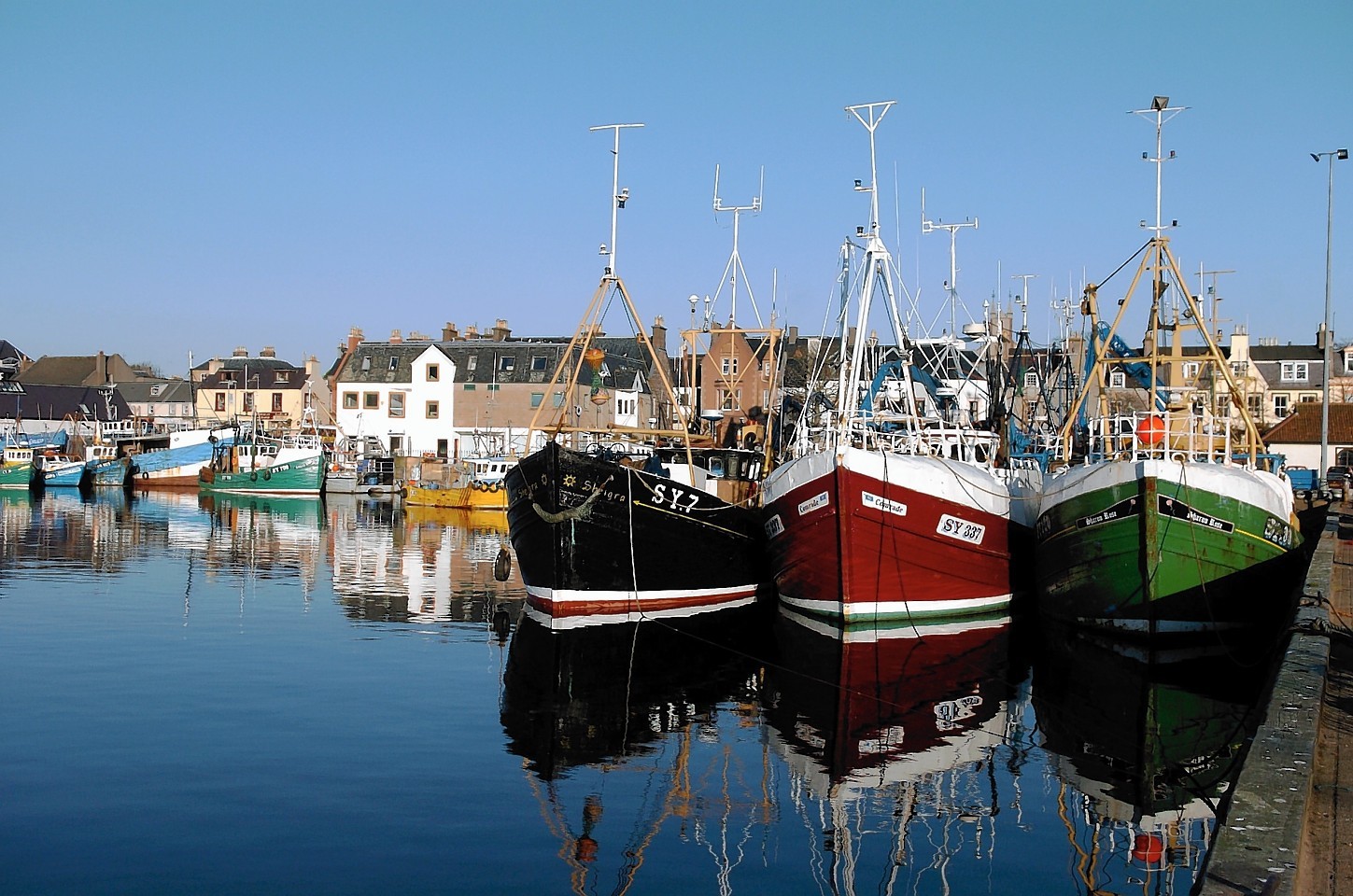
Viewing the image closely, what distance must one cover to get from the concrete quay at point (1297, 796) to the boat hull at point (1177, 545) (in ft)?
16.5

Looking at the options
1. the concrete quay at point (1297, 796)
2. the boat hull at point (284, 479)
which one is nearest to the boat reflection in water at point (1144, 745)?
the concrete quay at point (1297, 796)

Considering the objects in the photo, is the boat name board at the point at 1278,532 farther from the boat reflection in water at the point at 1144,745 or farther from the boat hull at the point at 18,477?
the boat hull at the point at 18,477

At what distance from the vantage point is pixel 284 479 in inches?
2822

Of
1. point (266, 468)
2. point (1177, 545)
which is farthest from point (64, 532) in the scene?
point (1177, 545)

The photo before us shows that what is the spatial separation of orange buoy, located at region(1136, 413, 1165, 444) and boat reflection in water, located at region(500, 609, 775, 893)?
762cm

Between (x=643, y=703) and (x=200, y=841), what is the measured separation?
291 inches

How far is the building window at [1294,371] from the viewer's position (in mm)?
83625

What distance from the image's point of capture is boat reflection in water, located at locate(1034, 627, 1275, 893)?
10.9m

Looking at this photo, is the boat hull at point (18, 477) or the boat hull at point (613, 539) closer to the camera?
the boat hull at point (613, 539)

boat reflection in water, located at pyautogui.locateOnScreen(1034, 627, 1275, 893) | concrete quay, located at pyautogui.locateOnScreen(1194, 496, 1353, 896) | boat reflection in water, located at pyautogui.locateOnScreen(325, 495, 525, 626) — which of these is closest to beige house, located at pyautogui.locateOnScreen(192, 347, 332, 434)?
boat reflection in water, located at pyautogui.locateOnScreen(325, 495, 525, 626)

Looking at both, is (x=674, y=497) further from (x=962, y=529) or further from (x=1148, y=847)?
(x=1148, y=847)

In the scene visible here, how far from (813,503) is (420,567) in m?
15.9

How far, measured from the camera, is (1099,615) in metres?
22.3

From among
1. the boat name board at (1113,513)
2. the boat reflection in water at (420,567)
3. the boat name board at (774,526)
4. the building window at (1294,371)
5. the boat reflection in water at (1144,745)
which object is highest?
the building window at (1294,371)
